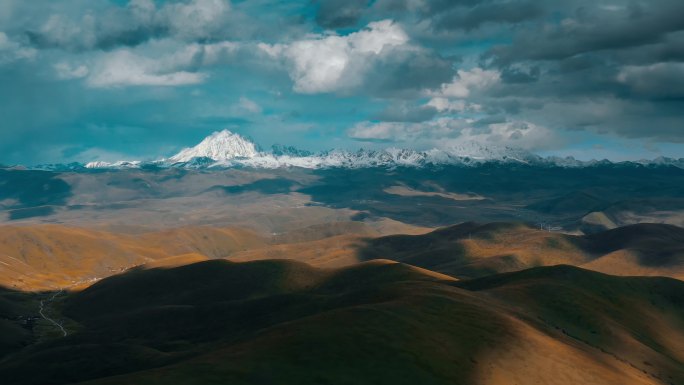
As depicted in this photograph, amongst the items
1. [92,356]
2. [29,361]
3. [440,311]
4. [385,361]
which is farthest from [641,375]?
[29,361]

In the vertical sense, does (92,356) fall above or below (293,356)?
below

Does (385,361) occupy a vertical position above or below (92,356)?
above

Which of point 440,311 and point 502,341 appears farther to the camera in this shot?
point 440,311

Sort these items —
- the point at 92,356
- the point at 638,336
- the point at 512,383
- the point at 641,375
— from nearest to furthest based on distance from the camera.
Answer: the point at 512,383
the point at 641,375
the point at 92,356
the point at 638,336

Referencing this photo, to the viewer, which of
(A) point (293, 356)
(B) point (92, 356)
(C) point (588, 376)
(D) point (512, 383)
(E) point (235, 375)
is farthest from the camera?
(B) point (92, 356)

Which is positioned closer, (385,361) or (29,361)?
(385,361)

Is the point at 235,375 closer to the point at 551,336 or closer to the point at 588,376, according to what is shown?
the point at 588,376

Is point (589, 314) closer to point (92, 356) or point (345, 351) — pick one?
point (345, 351)

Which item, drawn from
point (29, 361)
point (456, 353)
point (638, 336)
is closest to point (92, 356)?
point (29, 361)

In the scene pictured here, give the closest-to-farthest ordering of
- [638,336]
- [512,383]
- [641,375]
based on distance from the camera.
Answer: [512,383]
[641,375]
[638,336]
